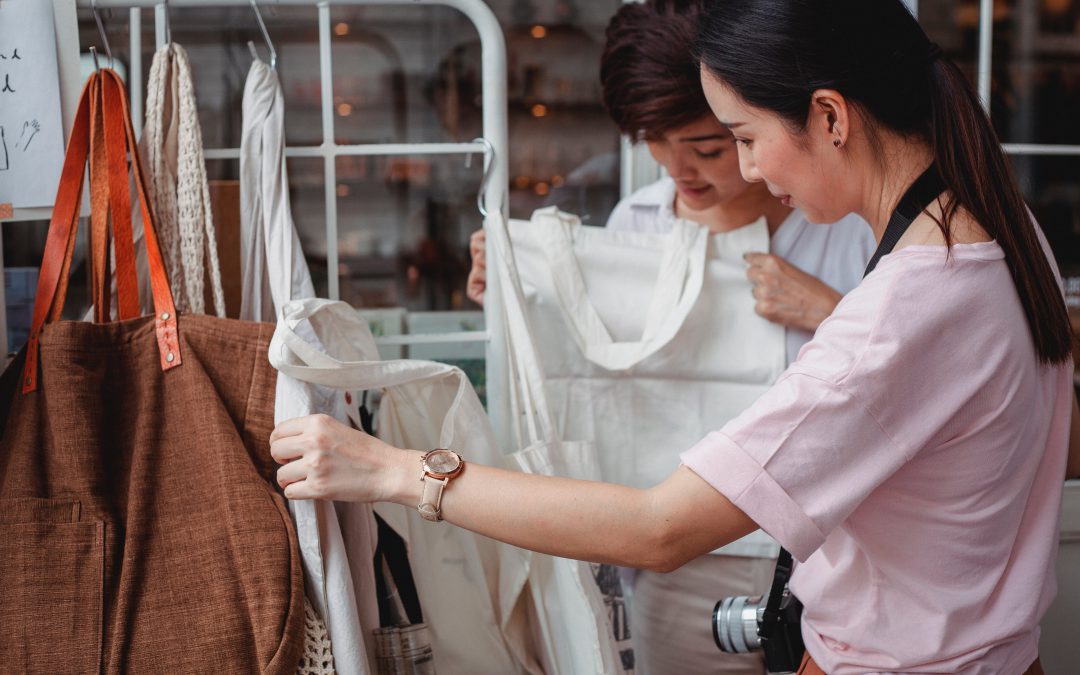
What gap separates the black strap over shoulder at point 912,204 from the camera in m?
0.98

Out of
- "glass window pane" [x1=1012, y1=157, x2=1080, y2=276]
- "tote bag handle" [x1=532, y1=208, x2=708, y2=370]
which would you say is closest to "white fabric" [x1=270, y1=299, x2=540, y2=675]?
"tote bag handle" [x1=532, y1=208, x2=708, y2=370]

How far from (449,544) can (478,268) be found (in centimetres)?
44

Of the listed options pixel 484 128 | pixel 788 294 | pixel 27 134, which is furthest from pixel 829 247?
pixel 27 134

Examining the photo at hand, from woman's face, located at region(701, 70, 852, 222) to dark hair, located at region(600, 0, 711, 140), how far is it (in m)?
0.32

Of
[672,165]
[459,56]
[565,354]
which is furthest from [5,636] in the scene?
[459,56]

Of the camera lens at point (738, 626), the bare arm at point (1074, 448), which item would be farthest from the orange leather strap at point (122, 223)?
the bare arm at point (1074, 448)

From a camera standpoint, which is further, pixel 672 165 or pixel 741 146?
pixel 672 165

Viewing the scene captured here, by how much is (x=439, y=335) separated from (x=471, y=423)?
0.26 meters

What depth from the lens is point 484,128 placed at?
132cm

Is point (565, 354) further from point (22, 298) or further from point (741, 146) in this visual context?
point (22, 298)

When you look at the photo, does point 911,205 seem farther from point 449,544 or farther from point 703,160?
point 449,544

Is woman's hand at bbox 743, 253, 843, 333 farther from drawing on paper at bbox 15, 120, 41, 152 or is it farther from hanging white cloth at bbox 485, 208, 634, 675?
drawing on paper at bbox 15, 120, 41, 152

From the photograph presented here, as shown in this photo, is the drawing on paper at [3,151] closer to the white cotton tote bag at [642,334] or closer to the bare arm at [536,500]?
the bare arm at [536,500]

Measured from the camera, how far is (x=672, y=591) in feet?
5.08
